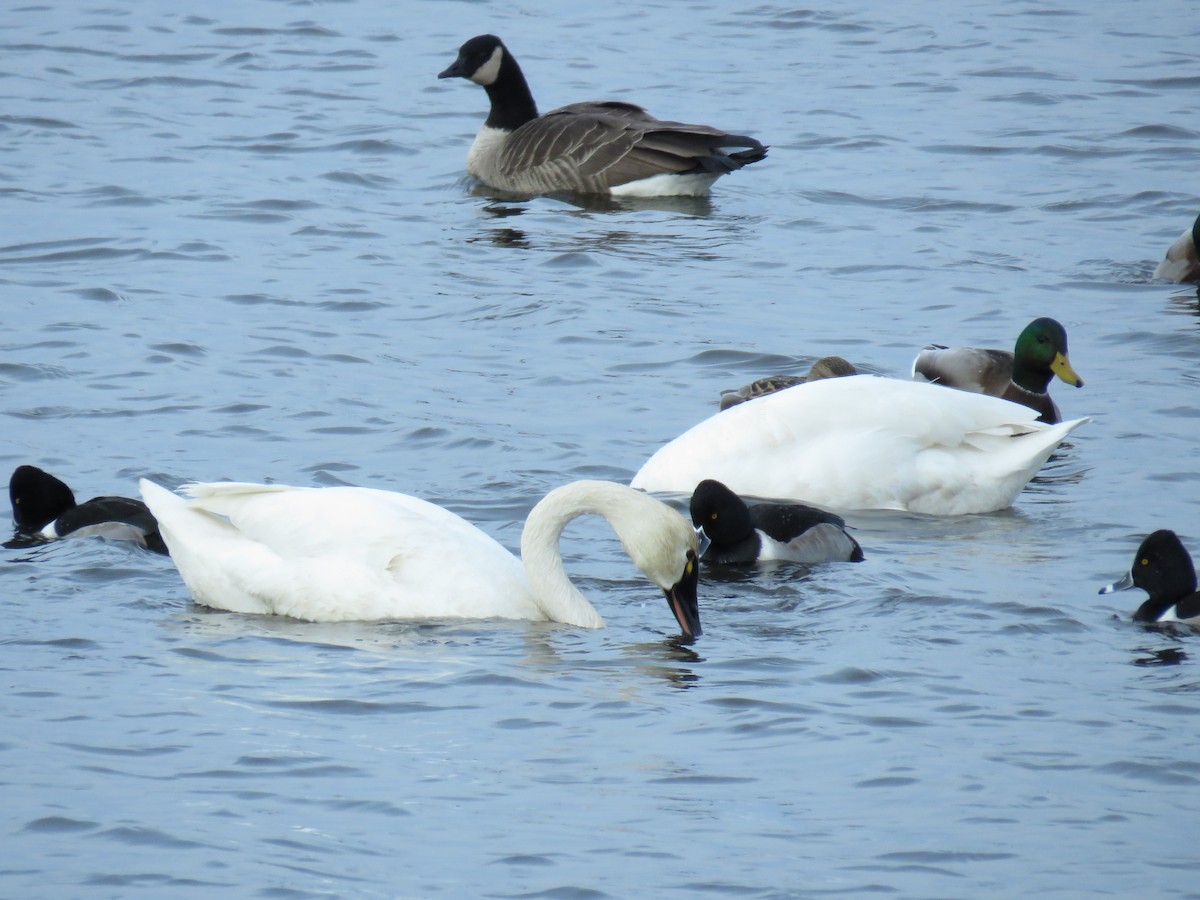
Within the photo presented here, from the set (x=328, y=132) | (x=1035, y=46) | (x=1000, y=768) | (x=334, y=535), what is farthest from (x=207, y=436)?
(x=1035, y=46)

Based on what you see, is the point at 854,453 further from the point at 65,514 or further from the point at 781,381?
the point at 65,514

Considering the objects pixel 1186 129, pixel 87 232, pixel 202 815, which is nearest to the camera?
pixel 202 815

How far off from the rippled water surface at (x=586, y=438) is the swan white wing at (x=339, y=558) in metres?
0.13

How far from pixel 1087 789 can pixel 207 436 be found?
563 centimetres

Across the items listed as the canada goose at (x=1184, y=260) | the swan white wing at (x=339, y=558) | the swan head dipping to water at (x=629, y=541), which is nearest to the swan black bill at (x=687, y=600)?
the swan head dipping to water at (x=629, y=541)

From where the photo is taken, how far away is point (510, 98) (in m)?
18.1

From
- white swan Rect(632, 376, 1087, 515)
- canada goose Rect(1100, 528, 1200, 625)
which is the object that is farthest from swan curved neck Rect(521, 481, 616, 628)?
canada goose Rect(1100, 528, 1200, 625)

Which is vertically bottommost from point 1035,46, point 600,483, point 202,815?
point 202,815

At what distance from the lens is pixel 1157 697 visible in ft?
23.8

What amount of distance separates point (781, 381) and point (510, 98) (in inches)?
305

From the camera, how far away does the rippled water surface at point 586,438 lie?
6164 millimetres

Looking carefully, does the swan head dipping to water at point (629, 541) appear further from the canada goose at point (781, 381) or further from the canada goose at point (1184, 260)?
the canada goose at point (1184, 260)

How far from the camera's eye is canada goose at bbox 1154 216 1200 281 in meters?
13.9

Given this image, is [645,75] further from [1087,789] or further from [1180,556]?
[1087,789]
